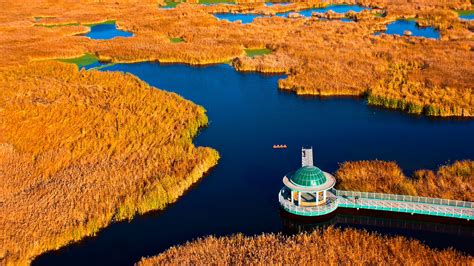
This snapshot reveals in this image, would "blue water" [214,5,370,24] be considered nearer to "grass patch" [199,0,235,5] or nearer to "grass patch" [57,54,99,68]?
"grass patch" [199,0,235,5]

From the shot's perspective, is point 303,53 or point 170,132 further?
point 303,53

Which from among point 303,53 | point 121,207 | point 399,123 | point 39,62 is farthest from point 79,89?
point 399,123

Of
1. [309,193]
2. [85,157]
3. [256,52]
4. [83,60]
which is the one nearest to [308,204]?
[309,193]

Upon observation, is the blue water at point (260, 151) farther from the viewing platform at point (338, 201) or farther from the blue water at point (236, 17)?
the blue water at point (236, 17)

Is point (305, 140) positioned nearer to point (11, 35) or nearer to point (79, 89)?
point (79, 89)

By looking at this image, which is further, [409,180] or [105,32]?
[105,32]

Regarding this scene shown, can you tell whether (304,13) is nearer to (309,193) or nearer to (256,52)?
(256,52)

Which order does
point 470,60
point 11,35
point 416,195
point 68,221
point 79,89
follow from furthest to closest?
point 11,35 < point 470,60 < point 79,89 < point 416,195 < point 68,221
